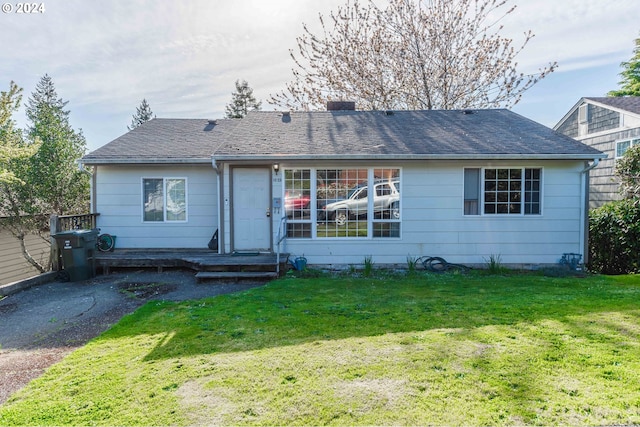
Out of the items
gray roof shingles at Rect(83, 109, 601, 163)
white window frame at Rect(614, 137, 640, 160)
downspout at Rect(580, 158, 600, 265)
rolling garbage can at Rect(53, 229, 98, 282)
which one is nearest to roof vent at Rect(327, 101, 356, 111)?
gray roof shingles at Rect(83, 109, 601, 163)

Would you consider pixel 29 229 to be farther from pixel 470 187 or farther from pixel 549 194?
pixel 549 194

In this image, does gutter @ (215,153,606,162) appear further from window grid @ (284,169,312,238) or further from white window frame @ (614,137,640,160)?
white window frame @ (614,137,640,160)

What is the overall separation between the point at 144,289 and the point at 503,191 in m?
7.96

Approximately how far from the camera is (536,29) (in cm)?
1489

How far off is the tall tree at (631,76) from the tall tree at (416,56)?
43.9 feet

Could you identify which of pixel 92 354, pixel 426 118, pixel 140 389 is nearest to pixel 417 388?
pixel 140 389

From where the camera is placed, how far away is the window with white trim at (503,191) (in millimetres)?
8602

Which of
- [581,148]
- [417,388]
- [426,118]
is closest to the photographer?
[417,388]

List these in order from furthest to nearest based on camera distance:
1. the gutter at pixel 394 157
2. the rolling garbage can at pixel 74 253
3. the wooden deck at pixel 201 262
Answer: the gutter at pixel 394 157 → the rolling garbage can at pixel 74 253 → the wooden deck at pixel 201 262

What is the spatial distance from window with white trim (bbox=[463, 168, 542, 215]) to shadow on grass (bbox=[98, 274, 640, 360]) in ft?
5.93

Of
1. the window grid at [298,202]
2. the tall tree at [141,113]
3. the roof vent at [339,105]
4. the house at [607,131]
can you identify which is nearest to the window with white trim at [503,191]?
the window grid at [298,202]

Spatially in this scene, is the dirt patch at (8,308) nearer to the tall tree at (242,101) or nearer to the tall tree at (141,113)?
the tall tree at (242,101)

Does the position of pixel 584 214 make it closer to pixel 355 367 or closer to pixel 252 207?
pixel 252 207

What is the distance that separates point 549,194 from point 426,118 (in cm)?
402
